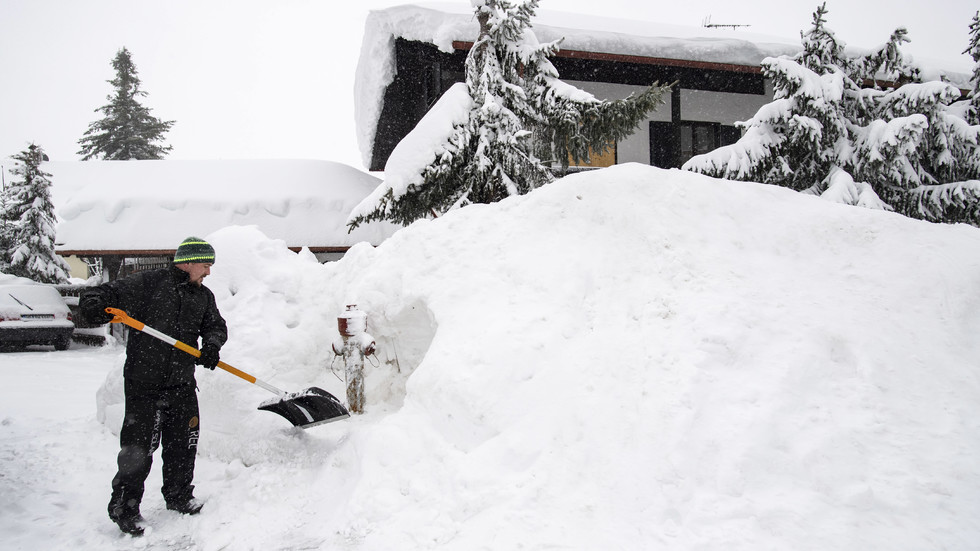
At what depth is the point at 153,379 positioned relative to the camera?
141 inches

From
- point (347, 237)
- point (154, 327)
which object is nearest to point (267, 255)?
point (154, 327)

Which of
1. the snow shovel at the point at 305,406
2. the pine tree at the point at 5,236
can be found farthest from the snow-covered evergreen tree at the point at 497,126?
the pine tree at the point at 5,236

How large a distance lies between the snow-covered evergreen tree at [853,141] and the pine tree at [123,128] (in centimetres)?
3486

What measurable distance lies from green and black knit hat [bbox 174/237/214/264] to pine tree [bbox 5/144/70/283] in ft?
70.1

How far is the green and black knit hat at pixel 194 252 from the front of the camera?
3.74 metres

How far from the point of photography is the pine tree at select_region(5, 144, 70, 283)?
19.8 meters

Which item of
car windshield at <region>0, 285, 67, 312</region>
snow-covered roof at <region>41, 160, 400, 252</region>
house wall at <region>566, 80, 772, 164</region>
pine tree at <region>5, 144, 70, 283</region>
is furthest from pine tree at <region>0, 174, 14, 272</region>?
house wall at <region>566, 80, 772, 164</region>

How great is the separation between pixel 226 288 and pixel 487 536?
3.79 metres

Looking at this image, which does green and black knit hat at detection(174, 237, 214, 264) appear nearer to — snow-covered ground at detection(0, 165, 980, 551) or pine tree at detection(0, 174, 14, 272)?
snow-covered ground at detection(0, 165, 980, 551)

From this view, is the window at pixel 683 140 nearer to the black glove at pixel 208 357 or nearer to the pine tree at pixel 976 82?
the pine tree at pixel 976 82

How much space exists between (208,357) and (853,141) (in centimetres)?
951

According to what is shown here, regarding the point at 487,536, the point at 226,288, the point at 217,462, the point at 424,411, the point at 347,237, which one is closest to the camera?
the point at 487,536

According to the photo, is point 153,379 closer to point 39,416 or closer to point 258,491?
point 258,491

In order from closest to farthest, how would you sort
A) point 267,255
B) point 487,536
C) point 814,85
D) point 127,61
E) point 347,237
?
point 487,536
point 267,255
point 814,85
point 347,237
point 127,61
